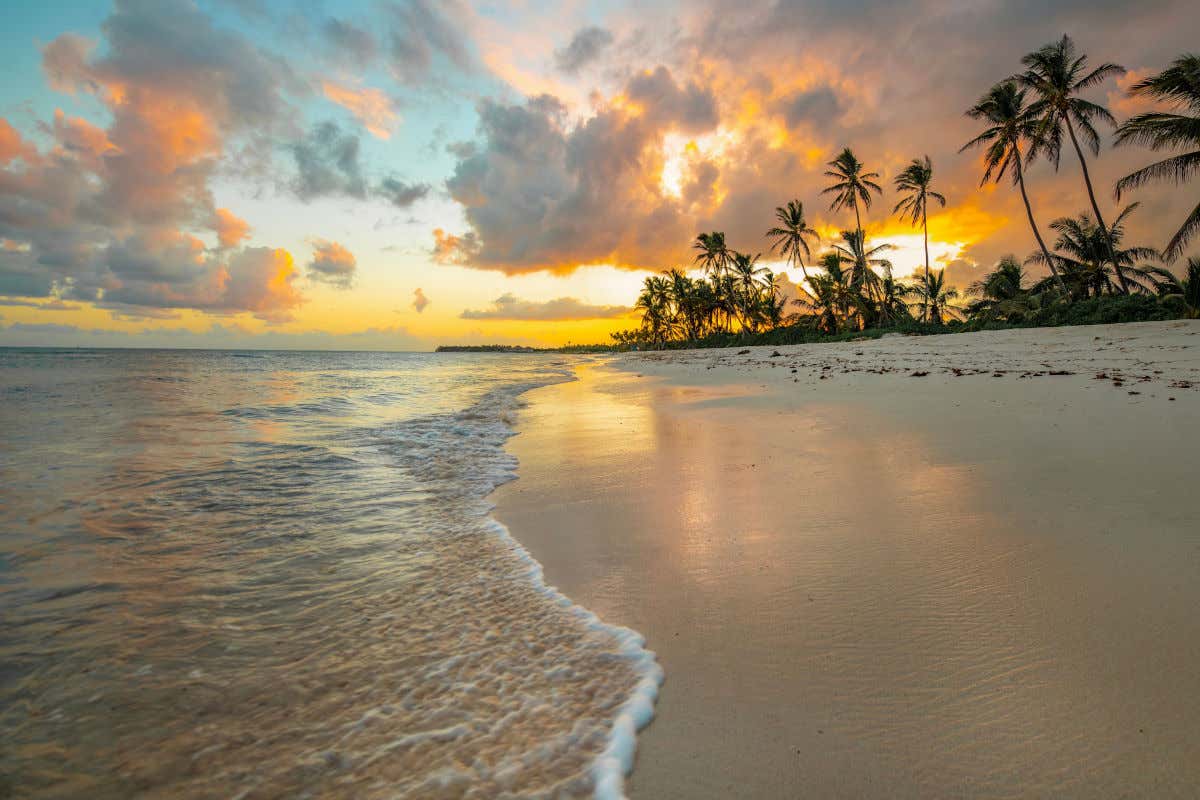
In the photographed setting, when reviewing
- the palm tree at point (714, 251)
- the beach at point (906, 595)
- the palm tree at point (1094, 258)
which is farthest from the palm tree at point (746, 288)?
the beach at point (906, 595)

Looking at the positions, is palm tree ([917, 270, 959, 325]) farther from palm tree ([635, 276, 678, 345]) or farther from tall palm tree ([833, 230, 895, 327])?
palm tree ([635, 276, 678, 345])

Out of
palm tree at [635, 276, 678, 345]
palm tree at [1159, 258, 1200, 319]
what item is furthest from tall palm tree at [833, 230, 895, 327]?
palm tree at [635, 276, 678, 345]

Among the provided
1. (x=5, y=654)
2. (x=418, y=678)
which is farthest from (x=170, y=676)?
(x=418, y=678)

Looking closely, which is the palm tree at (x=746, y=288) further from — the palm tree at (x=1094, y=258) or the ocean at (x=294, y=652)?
the ocean at (x=294, y=652)

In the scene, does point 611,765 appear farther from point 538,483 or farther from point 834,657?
point 538,483

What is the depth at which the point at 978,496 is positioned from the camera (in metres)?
3.74

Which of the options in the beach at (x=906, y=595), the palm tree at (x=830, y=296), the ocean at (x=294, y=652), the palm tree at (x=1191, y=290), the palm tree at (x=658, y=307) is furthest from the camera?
the palm tree at (x=658, y=307)

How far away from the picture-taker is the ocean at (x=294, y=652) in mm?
1680

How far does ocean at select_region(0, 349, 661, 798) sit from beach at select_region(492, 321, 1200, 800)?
0.32 m

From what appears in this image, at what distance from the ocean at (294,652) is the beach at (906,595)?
0.32 metres

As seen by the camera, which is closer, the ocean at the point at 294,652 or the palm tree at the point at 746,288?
the ocean at the point at 294,652

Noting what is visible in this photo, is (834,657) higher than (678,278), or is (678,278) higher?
(678,278)

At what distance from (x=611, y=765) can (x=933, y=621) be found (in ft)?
4.96

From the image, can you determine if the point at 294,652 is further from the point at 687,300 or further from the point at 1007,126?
the point at 687,300
